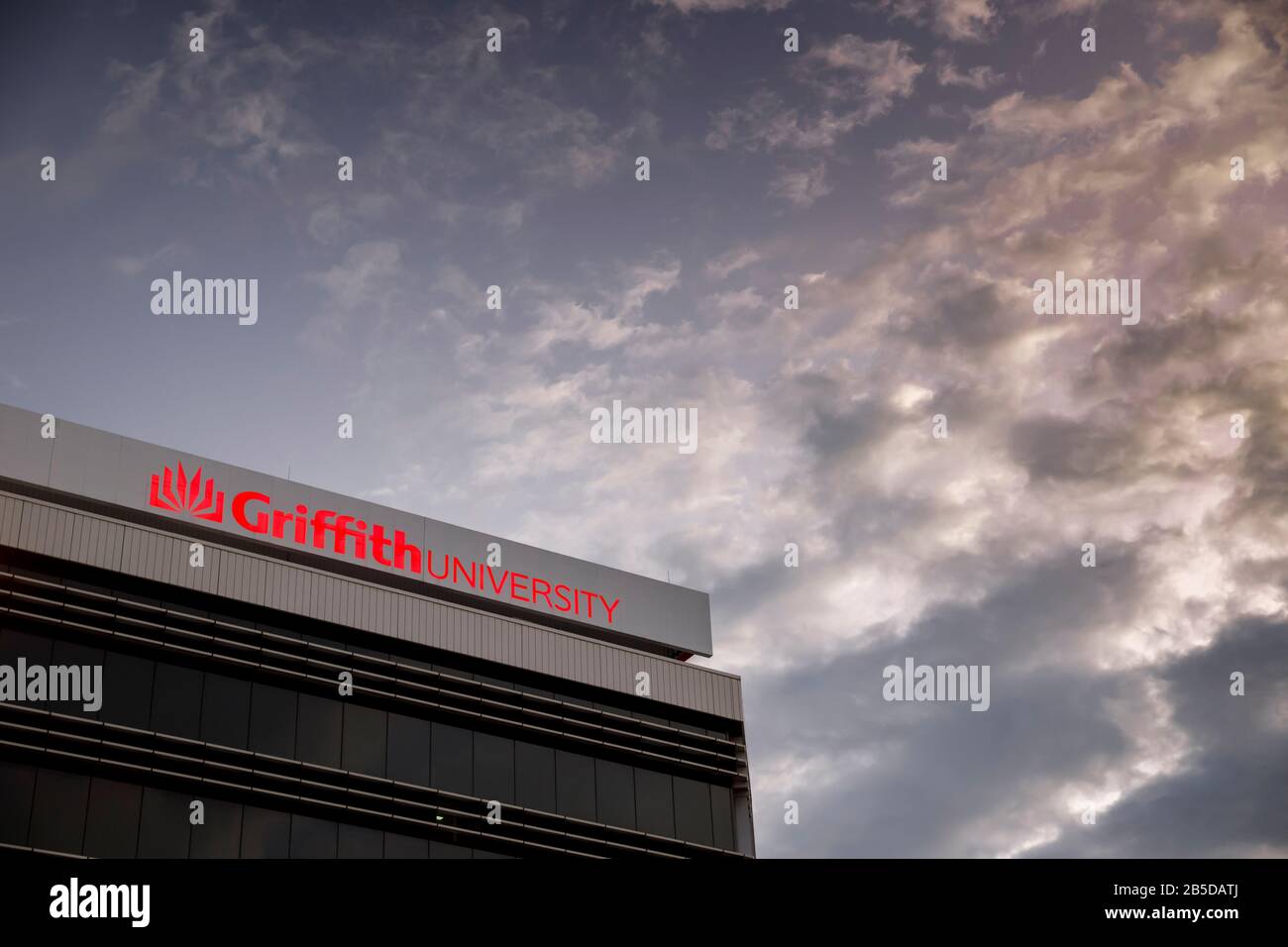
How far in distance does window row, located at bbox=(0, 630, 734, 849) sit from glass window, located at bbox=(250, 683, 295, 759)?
3cm

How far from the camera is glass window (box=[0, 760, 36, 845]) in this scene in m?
33.9

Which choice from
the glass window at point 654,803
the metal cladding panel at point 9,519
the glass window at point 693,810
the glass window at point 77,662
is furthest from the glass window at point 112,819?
the glass window at point 693,810

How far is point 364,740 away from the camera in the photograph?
41.1m

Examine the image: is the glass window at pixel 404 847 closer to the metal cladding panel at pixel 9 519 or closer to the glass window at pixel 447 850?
the glass window at pixel 447 850

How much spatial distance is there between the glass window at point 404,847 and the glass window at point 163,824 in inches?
240

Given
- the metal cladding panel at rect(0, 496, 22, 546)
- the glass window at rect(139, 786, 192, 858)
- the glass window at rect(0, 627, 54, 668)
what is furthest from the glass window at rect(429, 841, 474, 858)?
the metal cladding panel at rect(0, 496, 22, 546)

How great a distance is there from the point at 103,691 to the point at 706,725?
21294 mm

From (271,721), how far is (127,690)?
4.23 meters
